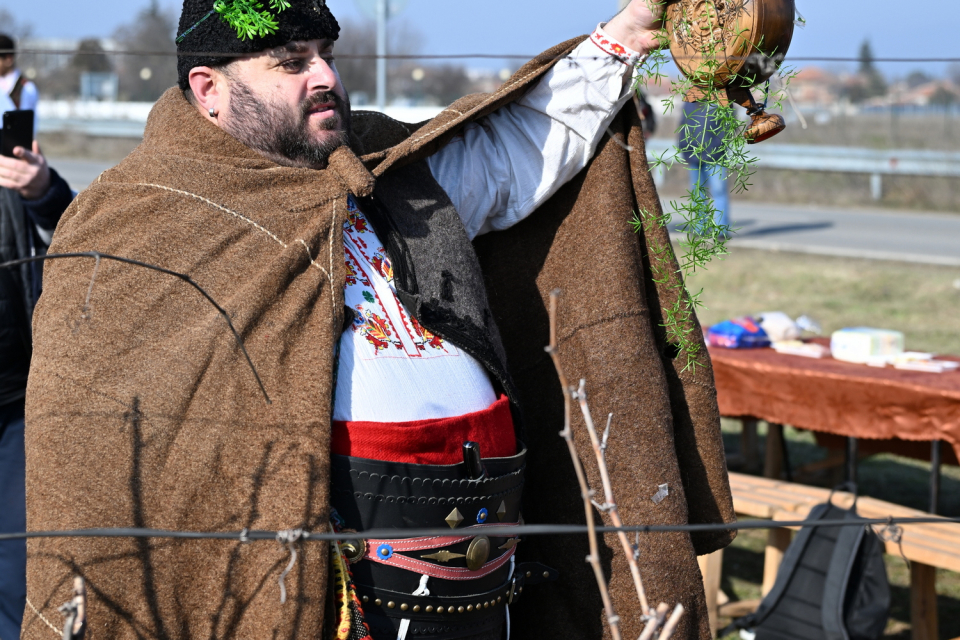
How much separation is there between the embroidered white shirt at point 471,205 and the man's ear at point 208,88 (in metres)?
0.34

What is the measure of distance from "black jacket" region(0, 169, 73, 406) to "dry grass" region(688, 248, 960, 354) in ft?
18.5

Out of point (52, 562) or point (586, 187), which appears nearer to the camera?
point (52, 562)

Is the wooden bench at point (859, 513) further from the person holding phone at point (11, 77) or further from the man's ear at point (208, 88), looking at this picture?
the person holding phone at point (11, 77)

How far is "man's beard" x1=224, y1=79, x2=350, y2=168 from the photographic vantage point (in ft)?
6.16

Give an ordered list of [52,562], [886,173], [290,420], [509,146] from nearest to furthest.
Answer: [52,562] < [290,420] < [509,146] < [886,173]

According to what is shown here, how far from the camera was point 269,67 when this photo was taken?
6.17ft

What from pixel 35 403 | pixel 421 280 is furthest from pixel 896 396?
pixel 35 403

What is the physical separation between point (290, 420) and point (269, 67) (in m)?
0.71

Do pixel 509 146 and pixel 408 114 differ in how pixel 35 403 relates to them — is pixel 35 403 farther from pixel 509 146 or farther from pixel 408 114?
pixel 408 114

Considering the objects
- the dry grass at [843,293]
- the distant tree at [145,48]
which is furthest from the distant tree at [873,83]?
the distant tree at [145,48]

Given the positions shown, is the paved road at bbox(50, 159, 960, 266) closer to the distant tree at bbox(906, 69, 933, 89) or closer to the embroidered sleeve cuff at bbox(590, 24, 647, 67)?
the embroidered sleeve cuff at bbox(590, 24, 647, 67)

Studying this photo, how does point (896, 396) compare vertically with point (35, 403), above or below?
below

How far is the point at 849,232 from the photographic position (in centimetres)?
1226

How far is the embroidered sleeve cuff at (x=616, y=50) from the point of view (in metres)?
2.01
